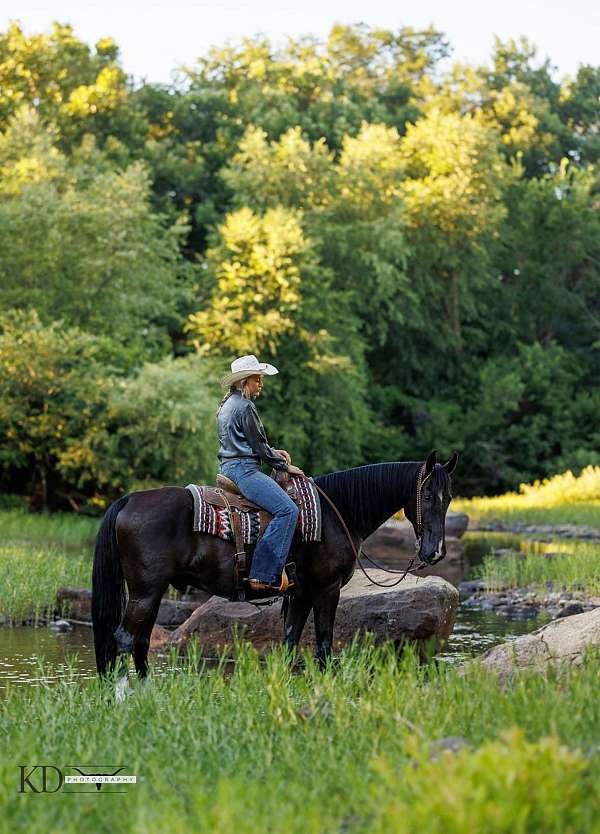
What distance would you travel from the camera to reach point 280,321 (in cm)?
4388

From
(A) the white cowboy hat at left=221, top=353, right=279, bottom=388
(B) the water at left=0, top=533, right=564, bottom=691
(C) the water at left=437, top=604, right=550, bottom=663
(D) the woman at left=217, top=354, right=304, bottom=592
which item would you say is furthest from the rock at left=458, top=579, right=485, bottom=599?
(A) the white cowboy hat at left=221, top=353, right=279, bottom=388

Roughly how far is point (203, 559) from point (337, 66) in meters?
55.0

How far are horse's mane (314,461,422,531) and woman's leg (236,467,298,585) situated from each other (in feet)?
2.06

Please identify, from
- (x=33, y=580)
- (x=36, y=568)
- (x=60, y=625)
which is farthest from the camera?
(x=36, y=568)

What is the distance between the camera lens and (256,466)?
10.5 m

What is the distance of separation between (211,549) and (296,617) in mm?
1046

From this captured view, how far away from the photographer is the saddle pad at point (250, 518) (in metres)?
10.3

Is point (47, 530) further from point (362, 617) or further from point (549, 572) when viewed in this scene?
point (362, 617)

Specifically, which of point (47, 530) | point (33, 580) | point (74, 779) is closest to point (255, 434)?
point (74, 779)

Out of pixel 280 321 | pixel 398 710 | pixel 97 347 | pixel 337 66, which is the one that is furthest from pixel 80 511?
pixel 337 66

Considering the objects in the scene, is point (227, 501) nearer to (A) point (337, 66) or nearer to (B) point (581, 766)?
(B) point (581, 766)

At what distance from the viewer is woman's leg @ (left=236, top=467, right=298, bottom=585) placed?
10320mm

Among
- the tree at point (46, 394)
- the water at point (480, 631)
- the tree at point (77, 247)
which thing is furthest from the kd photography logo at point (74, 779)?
the tree at point (77, 247)

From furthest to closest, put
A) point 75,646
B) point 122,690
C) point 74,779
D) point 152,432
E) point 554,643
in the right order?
point 152,432
point 75,646
point 554,643
point 122,690
point 74,779
